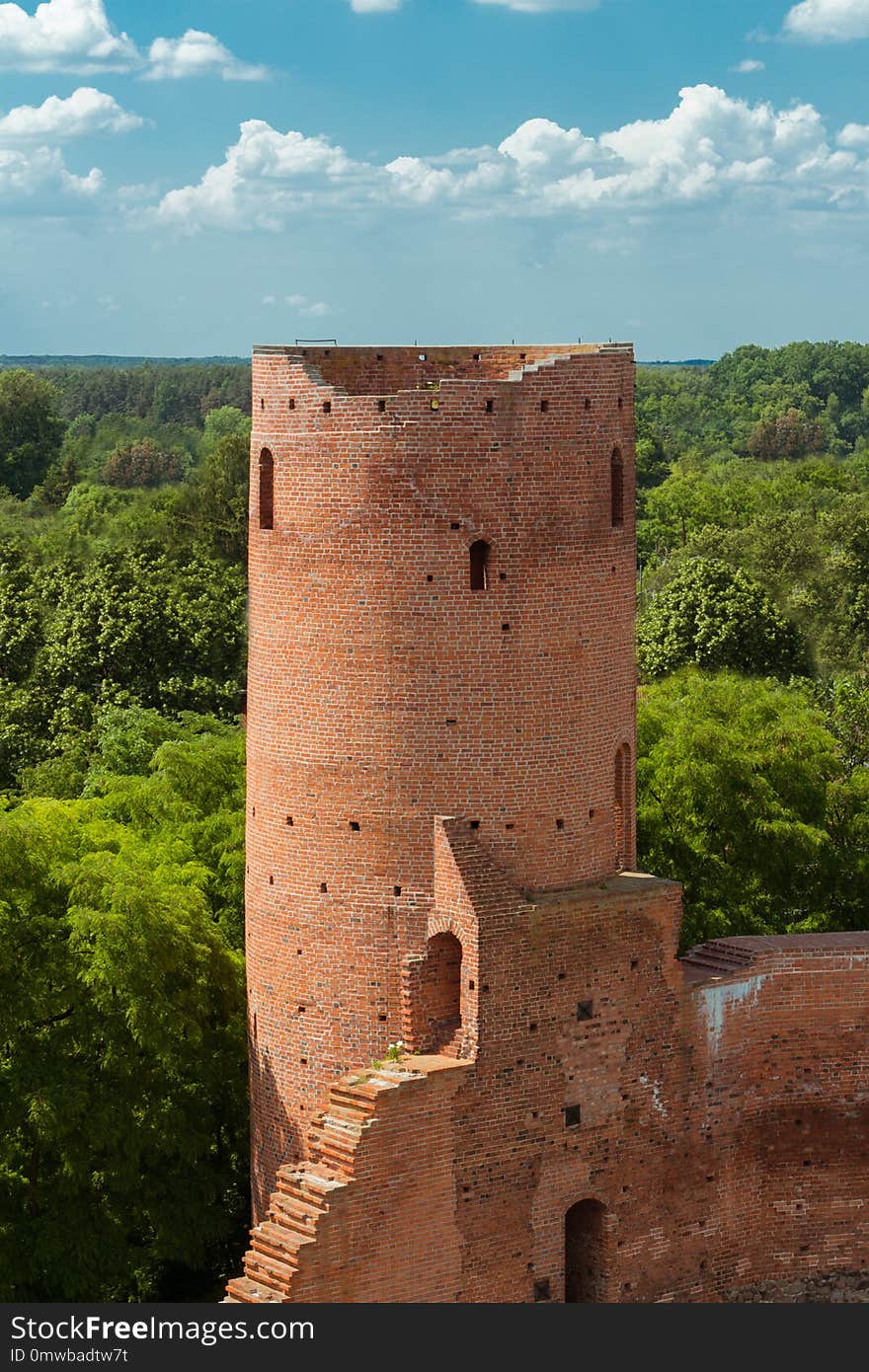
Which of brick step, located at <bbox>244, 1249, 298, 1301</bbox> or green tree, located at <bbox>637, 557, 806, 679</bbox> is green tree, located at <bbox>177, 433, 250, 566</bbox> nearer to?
green tree, located at <bbox>637, 557, 806, 679</bbox>

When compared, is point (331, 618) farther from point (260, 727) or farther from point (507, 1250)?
point (507, 1250)

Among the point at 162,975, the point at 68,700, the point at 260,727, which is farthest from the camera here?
the point at 68,700

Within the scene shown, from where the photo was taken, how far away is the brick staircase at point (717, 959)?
81.7 ft

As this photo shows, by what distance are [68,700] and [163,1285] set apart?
67.2 ft

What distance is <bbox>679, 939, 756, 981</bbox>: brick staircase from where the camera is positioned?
2489 cm

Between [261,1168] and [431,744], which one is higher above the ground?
[431,744]

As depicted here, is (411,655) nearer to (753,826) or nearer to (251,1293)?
(251,1293)

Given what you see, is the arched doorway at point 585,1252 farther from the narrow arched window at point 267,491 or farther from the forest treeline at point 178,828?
the narrow arched window at point 267,491

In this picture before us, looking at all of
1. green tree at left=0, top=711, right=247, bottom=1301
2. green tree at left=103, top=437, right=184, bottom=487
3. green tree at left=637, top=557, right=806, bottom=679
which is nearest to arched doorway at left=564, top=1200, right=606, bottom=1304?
green tree at left=0, top=711, right=247, bottom=1301

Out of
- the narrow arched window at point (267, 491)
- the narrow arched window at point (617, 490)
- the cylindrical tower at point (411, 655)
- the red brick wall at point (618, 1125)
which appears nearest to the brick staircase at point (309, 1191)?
the red brick wall at point (618, 1125)

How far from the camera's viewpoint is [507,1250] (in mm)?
22656

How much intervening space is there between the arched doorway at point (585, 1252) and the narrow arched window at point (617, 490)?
827 cm

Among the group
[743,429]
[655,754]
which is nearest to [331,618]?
[655,754]

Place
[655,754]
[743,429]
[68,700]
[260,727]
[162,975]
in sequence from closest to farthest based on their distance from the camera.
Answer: [260,727], [162,975], [655,754], [68,700], [743,429]
